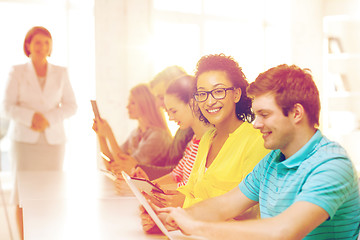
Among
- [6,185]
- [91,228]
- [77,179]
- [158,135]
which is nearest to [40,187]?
[77,179]

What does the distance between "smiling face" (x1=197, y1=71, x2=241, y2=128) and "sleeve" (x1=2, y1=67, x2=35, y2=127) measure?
1.75m

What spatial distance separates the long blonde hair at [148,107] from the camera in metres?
2.21

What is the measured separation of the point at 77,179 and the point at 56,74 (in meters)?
0.84

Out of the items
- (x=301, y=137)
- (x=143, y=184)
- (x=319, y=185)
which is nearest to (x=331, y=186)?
(x=319, y=185)

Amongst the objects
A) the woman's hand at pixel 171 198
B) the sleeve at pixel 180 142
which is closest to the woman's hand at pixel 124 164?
the sleeve at pixel 180 142

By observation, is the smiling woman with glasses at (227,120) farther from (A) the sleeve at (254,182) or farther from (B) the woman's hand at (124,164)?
(B) the woman's hand at (124,164)

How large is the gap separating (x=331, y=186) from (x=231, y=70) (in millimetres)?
425

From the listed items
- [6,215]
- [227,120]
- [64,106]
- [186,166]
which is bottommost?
[6,215]

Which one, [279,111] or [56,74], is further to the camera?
[56,74]

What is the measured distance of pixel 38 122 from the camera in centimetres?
259

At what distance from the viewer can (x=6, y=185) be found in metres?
3.57

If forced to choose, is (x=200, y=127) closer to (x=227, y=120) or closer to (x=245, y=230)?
(x=227, y=120)

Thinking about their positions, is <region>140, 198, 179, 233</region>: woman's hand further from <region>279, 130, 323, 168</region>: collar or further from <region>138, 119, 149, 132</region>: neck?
<region>138, 119, 149, 132</region>: neck

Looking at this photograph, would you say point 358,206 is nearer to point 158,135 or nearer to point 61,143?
point 158,135
